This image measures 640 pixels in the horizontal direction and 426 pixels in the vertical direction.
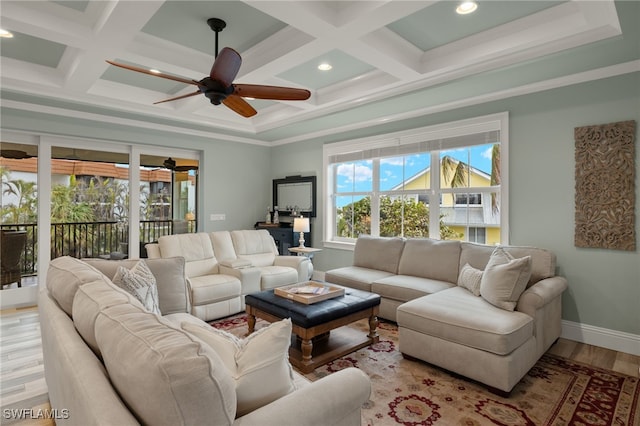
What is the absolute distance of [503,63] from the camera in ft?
9.96

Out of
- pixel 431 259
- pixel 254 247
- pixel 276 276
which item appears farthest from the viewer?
pixel 254 247

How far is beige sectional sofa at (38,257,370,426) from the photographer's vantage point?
88 centimetres

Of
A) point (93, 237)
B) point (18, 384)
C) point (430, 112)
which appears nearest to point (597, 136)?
point (430, 112)

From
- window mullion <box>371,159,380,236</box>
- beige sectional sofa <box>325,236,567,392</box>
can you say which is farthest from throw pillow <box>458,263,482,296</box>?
window mullion <box>371,159,380,236</box>

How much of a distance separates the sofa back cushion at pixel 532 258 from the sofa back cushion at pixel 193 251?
3056mm

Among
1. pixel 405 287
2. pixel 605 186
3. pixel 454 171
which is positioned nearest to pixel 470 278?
pixel 405 287

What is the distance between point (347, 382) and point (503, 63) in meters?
3.03

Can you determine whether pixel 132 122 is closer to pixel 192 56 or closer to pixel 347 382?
pixel 192 56

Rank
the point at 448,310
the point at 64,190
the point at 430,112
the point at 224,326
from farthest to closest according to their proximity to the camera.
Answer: the point at 64,190
the point at 430,112
the point at 224,326
the point at 448,310

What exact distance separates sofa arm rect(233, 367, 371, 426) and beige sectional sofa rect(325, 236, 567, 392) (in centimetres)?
147

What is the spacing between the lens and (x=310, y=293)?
311 centimetres

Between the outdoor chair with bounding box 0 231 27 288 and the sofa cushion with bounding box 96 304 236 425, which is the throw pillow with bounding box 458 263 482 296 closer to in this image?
the sofa cushion with bounding box 96 304 236 425

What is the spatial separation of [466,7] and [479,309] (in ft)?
7.57

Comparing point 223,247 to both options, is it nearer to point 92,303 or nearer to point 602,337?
point 92,303
